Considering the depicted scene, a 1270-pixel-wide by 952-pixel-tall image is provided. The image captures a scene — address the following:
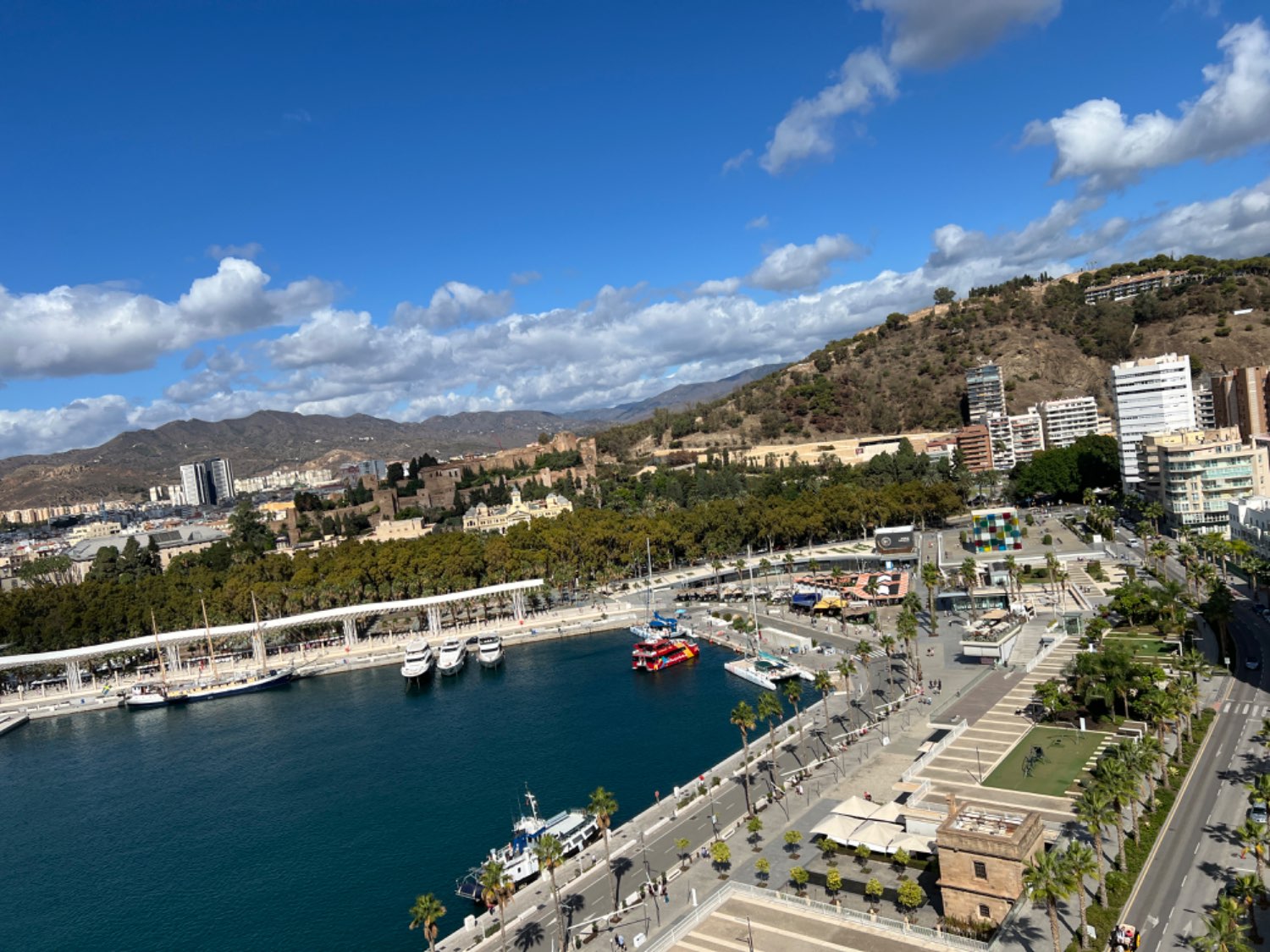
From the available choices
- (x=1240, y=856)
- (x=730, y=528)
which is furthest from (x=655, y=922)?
(x=730, y=528)

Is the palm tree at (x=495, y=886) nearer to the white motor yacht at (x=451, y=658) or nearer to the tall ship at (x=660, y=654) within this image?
the tall ship at (x=660, y=654)

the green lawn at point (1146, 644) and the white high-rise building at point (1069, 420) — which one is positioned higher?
the white high-rise building at point (1069, 420)

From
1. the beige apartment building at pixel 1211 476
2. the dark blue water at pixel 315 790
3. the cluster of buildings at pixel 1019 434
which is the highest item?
the cluster of buildings at pixel 1019 434

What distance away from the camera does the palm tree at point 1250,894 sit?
968 inches

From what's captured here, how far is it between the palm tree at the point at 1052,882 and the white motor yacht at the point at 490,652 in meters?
55.8

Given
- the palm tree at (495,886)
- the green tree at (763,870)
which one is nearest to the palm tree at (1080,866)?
the green tree at (763,870)

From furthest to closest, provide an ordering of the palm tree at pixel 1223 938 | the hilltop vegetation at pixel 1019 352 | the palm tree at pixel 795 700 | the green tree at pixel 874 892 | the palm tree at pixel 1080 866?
1. the hilltop vegetation at pixel 1019 352
2. the palm tree at pixel 795 700
3. the green tree at pixel 874 892
4. the palm tree at pixel 1080 866
5. the palm tree at pixel 1223 938

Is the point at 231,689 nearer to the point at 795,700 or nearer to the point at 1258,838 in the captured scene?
the point at 795,700

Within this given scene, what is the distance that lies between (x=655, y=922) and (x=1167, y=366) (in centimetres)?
10199

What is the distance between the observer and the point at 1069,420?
149m

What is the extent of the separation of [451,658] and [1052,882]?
191 feet

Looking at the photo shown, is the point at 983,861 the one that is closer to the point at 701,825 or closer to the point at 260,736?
the point at 701,825

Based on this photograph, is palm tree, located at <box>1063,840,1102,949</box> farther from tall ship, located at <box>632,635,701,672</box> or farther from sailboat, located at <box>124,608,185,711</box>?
sailboat, located at <box>124,608,185,711</box>

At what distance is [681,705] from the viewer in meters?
58.6
